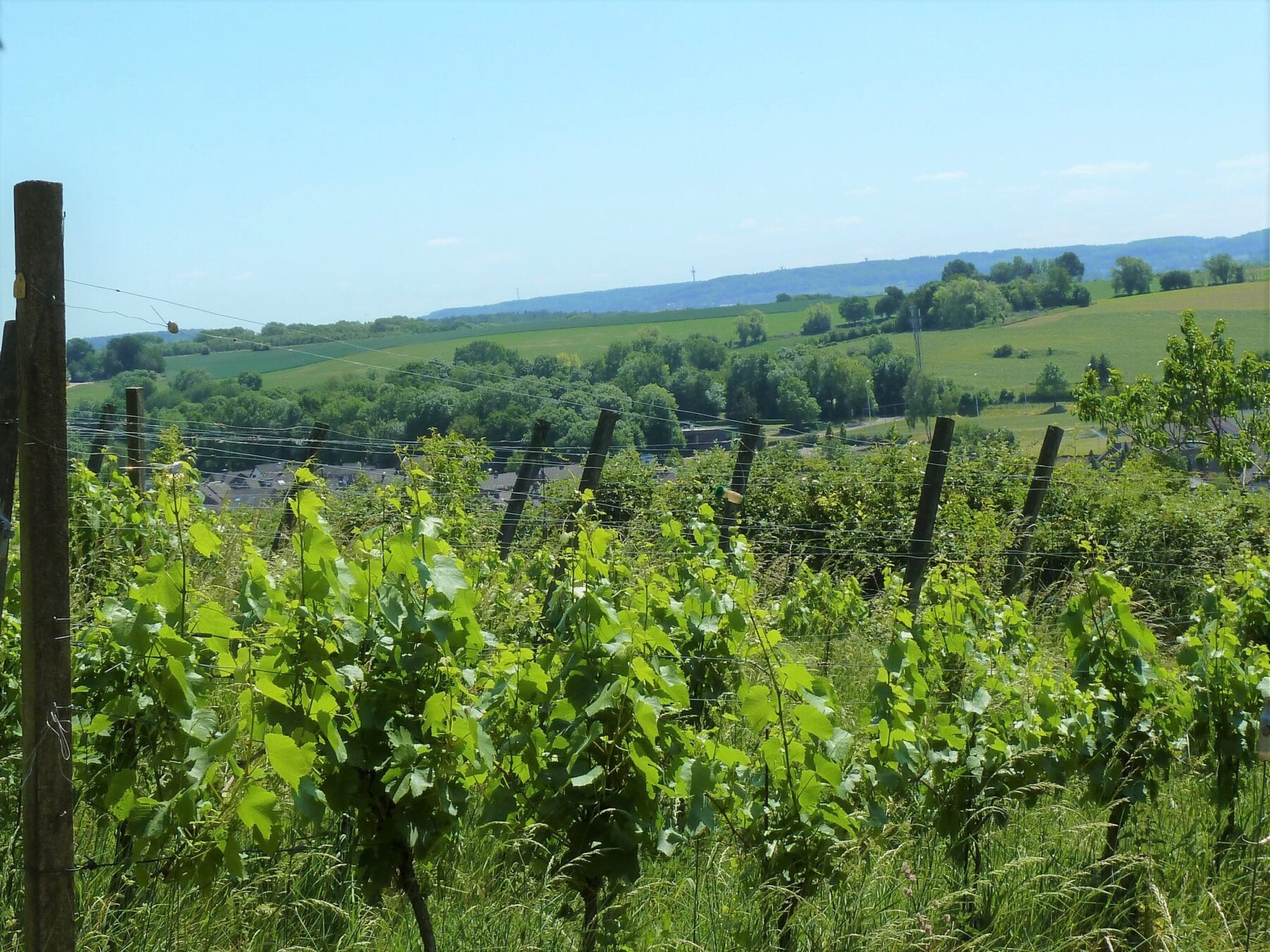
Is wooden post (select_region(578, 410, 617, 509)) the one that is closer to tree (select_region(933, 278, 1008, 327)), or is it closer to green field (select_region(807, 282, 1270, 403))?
green field (select_region(807, 282, 1270, 403))

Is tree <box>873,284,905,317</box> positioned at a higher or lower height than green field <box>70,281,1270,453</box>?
higher

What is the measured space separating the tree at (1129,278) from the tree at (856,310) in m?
30.1

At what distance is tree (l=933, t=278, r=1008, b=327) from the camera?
3396 inches

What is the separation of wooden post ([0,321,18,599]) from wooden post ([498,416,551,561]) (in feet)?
15.2

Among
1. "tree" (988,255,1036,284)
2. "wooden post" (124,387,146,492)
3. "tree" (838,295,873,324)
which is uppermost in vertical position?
"tree" (988,255,1036,284)

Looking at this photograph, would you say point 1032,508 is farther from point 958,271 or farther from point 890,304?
point 958,271

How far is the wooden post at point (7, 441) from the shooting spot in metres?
3.51

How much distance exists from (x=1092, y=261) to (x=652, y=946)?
198 meters

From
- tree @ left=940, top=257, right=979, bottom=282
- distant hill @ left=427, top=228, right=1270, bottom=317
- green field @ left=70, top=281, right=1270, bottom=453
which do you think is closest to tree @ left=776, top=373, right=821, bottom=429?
green field @ left=70, top=281, right=1270, bottom=453

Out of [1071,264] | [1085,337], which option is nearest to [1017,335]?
[1085,337]

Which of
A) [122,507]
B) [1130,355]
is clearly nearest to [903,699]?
[122,507]

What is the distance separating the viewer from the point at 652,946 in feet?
11.1

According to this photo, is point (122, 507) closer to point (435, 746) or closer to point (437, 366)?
point (435, 746)

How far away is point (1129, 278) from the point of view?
322 ft
